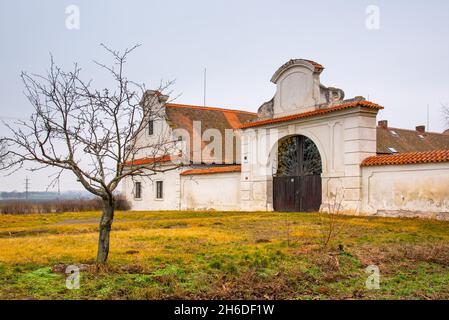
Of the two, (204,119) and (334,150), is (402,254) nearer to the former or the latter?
(334,150)

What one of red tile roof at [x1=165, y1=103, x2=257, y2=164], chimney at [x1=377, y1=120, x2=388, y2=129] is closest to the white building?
red tile roof at [x1=165, y1=103, x2=257, y2=164]

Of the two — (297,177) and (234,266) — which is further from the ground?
(297,177)

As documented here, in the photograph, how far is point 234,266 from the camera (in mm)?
7773

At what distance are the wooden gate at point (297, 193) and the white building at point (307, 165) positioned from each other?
0.14 ft

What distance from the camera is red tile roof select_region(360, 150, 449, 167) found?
16.7 m

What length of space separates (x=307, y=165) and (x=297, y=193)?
→ 4.43 ft

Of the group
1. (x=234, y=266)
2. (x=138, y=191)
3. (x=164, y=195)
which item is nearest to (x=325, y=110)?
(x=234, y=266)

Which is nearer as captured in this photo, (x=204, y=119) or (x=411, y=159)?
(x=411, y=159)

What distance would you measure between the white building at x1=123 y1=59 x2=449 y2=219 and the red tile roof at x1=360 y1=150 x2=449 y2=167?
1.4 inches

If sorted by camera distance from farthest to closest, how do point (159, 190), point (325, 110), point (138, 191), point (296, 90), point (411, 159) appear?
1. point (138, 191)
2. point (159, 190)
3. point (296, 90)
4. point (325, 110)
5. point (411, 159)

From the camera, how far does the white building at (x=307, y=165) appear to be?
695 inches

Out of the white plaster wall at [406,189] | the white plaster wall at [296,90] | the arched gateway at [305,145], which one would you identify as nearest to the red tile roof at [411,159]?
the white plaster wall at [406,189]

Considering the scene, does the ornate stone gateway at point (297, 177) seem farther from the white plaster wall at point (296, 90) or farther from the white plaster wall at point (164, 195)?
the white plaster wall at point (164, 195)
